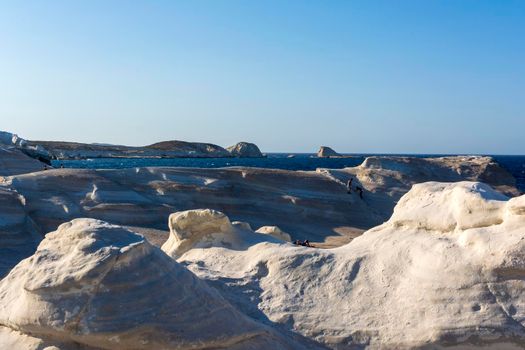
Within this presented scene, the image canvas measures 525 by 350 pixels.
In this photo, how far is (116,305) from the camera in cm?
559

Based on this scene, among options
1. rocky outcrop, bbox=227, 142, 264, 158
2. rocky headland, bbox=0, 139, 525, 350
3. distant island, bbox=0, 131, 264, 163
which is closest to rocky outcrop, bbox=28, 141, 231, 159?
distant island, bbox=0, 131, 264, 163

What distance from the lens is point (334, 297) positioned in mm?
6973

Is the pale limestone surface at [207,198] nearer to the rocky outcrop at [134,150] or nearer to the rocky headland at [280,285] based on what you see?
the rocky headland at [280,285]

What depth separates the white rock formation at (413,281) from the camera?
6238mm

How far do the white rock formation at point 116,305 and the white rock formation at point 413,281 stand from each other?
823mm

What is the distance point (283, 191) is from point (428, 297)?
19916 mm

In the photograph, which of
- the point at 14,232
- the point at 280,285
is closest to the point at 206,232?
the point at 280,285

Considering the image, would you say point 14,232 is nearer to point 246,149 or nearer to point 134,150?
point 134,150

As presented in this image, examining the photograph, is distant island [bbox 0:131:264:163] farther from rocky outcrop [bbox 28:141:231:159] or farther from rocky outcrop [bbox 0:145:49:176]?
rocky outcrop [bbox 0:145:49:176]

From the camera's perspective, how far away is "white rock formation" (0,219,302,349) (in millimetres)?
5504

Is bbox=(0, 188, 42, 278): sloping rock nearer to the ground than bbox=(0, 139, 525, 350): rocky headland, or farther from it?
nearer to the ground

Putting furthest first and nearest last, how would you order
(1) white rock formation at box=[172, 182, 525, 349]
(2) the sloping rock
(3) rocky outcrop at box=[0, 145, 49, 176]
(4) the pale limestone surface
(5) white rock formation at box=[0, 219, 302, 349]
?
(3) rocky outcrop at box=[0, 145, 49, 176], (4) the pale limestone surface, (2) the sloping rock, (1) white rock formation at box=[172, 182, 525, 349], (5) white rock formation at box=[0, 219, 302, 349]

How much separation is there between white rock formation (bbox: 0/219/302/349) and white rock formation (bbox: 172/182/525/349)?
0.82 m

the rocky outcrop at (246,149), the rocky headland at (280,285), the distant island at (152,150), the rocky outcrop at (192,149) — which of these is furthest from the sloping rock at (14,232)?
the rocky outcrop at (246,149)
